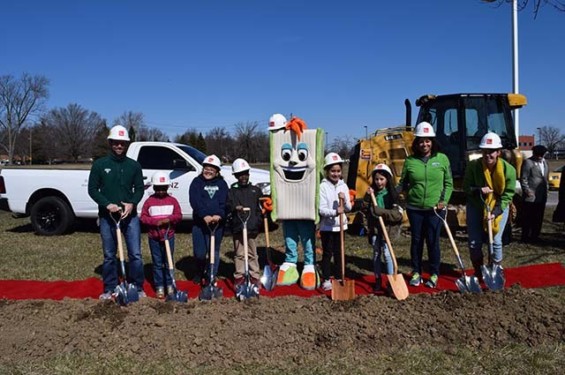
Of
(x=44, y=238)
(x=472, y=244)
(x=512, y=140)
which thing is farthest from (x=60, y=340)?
(x=512, y=140)

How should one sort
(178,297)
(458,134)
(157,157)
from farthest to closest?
(157,157) < (458,134) < (178,297)

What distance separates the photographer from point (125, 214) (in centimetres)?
558

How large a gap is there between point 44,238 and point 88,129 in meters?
75.4

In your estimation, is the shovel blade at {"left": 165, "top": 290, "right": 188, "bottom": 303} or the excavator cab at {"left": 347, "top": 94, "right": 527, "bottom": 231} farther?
the excavator cab at {"left": 347, "top": 94, "right": 527, "bottom": 231}

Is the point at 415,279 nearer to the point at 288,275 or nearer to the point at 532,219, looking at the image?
the point at 288,275

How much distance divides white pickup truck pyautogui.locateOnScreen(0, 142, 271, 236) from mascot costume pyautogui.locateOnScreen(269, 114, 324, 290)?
3.70 metres

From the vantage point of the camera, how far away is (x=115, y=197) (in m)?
5.64

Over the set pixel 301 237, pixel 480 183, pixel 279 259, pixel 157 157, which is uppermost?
pixel 157 157

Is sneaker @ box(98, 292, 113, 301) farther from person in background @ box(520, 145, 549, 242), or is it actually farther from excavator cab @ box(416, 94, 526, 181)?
person in background @ box(520, 145, 549, 242)

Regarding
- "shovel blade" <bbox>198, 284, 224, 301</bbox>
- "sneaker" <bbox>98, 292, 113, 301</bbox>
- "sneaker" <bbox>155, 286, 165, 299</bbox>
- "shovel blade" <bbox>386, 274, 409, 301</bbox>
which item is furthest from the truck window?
"shovel blade" <bbox>386, 274, 409, 301</bbox>

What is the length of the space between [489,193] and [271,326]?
10.7ft

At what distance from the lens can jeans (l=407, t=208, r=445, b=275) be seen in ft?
19.7

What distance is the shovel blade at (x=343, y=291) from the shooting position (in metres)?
5.34

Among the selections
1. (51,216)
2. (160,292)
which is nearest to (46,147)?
(51,216)
